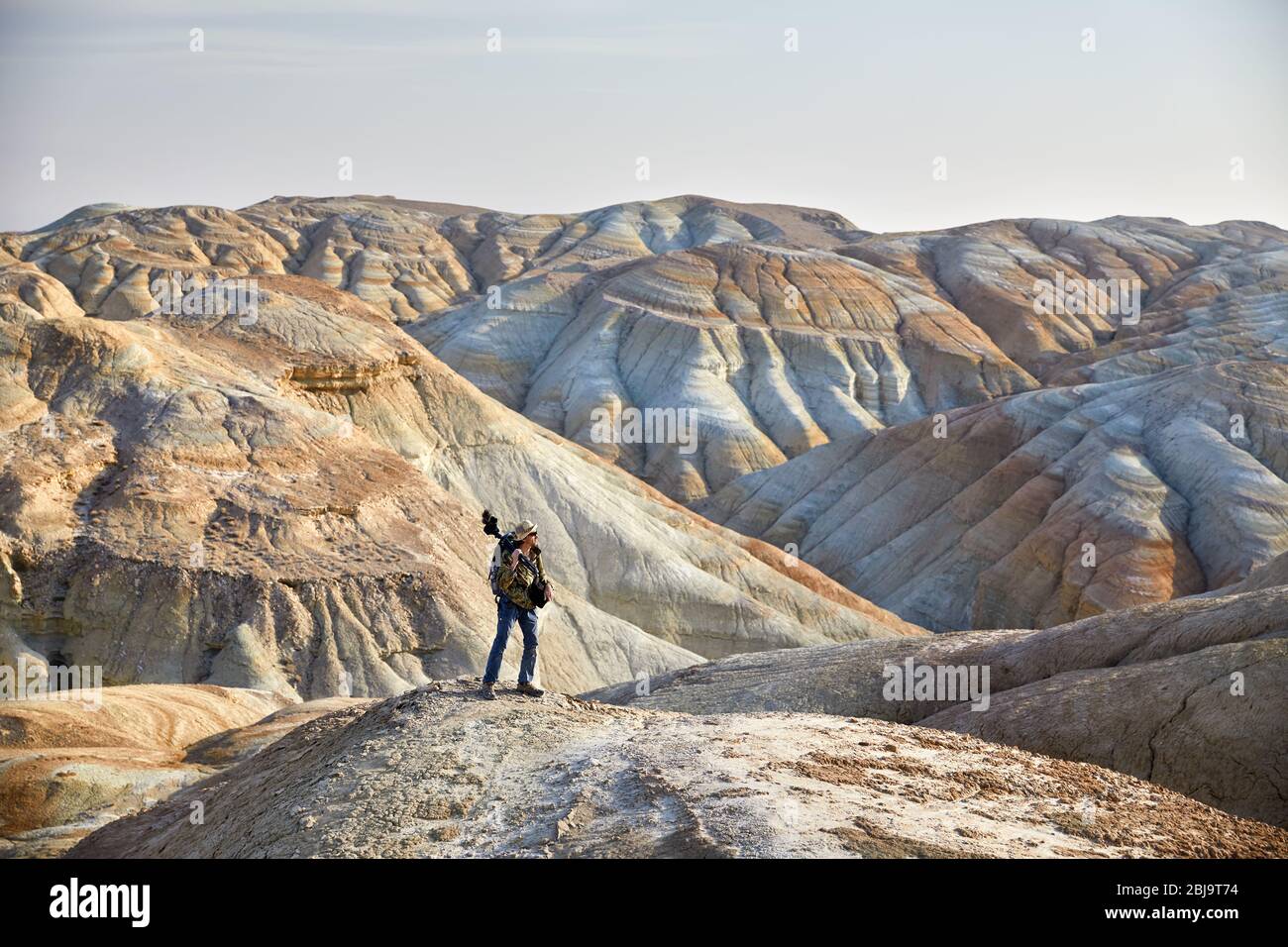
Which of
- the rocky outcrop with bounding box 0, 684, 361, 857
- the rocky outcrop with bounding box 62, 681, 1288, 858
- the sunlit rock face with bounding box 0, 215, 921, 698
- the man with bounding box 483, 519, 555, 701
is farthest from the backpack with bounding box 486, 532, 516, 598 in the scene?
the sunlit rock face with bounding box 0, 215, 921, 698

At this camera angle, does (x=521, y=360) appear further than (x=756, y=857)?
Yes

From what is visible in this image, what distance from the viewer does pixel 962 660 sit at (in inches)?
791

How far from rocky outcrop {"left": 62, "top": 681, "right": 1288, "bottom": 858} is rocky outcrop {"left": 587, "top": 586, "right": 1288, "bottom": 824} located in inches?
124

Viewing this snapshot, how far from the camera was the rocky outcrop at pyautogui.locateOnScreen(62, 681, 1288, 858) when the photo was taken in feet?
30.5

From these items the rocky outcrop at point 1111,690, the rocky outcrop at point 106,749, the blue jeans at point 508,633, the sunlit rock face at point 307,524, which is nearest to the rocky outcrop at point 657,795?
the blue jeans at point 508,633

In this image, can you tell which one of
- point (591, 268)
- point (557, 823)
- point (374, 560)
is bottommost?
point (374, 560)

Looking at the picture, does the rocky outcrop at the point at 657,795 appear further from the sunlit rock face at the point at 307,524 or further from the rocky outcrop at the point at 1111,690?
the sunlit rock face at the point at 307,524

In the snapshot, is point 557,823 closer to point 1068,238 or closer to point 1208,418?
point 1208,418

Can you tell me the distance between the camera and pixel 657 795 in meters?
9.98

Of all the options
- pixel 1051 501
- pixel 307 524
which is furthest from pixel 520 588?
pixel 1051 501

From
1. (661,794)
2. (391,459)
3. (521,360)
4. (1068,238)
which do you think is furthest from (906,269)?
(661,794)

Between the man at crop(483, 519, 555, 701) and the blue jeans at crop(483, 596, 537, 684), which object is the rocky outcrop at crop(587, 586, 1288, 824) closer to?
the blue jeans at crop(483, 596, 537, 684)

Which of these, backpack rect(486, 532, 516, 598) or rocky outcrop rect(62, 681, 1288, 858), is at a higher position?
backpack rect(486, 532, 516, 598)
